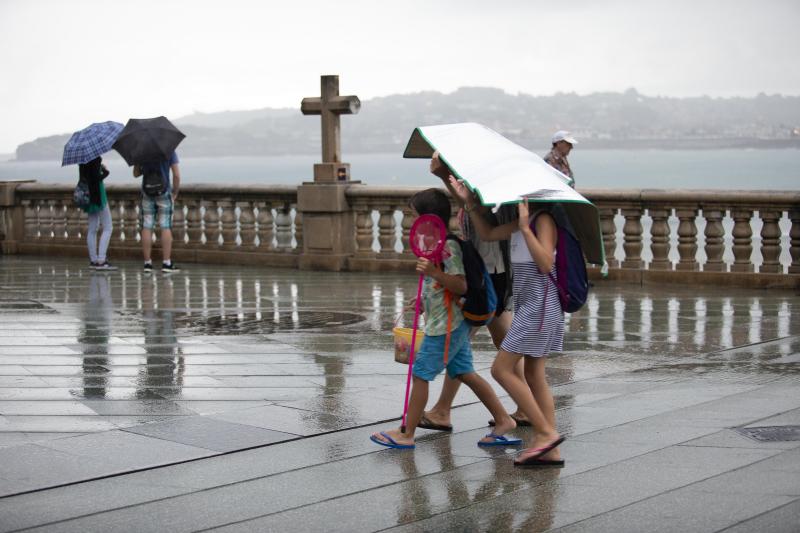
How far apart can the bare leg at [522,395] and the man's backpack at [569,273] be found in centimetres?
37

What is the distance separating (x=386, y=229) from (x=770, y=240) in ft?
15.4

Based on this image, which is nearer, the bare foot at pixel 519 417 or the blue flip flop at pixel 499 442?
the blue flip flop at pixel 499 442

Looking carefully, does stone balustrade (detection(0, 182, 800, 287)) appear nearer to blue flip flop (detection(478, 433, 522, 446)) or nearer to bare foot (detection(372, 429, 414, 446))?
blue flip flop (detection(478, 433, 522, 446))

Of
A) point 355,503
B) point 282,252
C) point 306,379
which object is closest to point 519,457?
point 355,503

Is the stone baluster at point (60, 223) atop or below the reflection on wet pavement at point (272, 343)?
atop

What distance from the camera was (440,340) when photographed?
6.43 m

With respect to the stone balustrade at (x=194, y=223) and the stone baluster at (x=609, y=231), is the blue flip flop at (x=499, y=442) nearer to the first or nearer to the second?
the stone baluster at (x=609, y=231)

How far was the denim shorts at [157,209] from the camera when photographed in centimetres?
1559

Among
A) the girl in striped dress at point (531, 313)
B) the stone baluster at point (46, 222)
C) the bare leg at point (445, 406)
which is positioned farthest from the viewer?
the stone baluster at point (46, 222)

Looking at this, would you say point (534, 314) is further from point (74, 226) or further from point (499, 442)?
point (74, 226)

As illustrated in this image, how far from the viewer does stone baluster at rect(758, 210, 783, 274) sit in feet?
44.9

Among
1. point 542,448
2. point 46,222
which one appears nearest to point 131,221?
point 46,222

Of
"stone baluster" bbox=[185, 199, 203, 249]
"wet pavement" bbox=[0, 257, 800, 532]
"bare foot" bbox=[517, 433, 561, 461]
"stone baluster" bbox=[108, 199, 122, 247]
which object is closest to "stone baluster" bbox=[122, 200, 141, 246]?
"stone baluster" bbox=[108, 199, 122, 247]

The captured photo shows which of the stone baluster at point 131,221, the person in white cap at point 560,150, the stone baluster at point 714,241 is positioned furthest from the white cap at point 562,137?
the stone baluster at point 131,221
